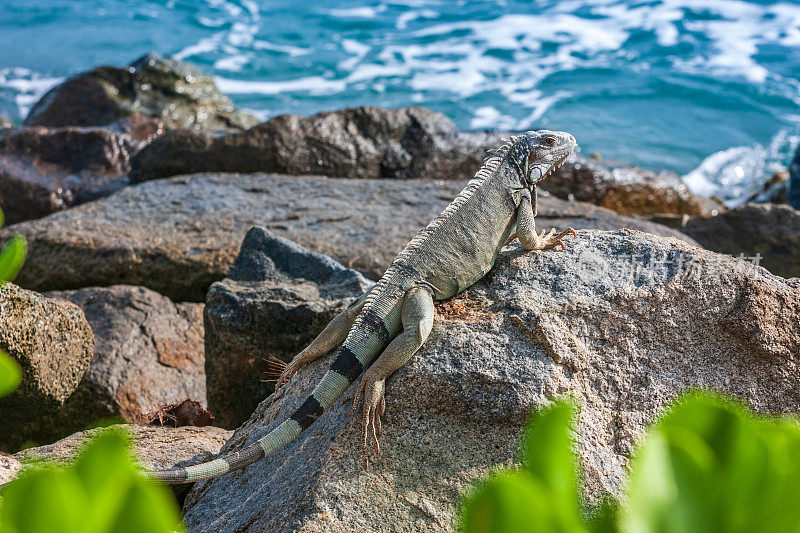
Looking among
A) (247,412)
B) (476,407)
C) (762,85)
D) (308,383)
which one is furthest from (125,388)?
(762,85)

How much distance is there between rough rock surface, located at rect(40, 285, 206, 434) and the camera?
5242mm

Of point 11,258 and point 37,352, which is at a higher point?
point 11,258

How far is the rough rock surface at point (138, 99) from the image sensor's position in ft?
44.8

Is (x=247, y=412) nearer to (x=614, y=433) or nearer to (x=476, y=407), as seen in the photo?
(x=476, y=407)

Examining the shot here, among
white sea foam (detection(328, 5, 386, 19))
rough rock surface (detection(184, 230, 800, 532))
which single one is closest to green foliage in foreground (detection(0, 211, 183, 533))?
rough rock surface (detection(184, 230, 800, 532))

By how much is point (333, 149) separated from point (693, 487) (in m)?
9.15

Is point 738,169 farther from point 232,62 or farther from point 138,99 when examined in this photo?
point 232,62

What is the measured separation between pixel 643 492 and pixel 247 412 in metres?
4.62

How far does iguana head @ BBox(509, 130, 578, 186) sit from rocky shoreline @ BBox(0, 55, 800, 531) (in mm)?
444

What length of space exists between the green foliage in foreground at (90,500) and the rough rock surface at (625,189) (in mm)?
10322

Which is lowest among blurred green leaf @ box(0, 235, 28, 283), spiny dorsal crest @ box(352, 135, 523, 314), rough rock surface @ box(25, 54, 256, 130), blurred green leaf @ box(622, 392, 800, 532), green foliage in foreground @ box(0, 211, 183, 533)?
rough rock surface @ box(25, 54, 256, 130)

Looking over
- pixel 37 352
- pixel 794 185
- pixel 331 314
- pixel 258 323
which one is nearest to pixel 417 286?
pixel 331 314

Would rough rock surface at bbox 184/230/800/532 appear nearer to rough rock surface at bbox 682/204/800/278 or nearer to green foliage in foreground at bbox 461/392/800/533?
green foliage in foreground at bbox 461/392/800/533

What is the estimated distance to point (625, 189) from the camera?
11.2 metres
